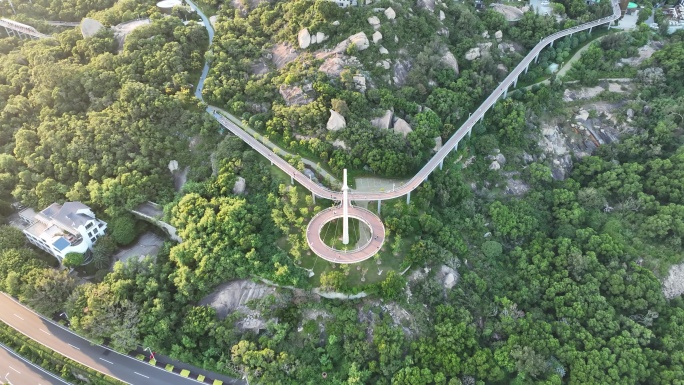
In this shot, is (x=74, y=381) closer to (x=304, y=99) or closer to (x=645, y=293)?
(x=304, y=99)

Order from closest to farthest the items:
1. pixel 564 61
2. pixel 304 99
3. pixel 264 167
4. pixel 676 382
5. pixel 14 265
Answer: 1. pixel 676 382
2. pixel 14 265
3. pixel 264 167
4. pixel 304 99
5. pixel 564 61

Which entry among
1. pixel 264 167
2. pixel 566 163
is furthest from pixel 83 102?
pixel 566 163

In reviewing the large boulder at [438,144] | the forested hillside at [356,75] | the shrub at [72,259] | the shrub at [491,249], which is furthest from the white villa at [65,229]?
the shrub at [491,249]

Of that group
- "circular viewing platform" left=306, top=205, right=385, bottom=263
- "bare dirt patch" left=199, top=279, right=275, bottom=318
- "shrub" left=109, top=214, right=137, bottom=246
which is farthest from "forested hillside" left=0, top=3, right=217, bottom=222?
"circular viewing platform" left=306, top=205, right=385, bottom=263

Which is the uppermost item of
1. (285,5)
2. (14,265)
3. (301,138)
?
(285,5)

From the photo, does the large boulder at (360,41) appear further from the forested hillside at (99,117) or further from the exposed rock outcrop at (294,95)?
the forested hillside at (99,117)

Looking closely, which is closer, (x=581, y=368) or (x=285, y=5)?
(x=581, y=368)
